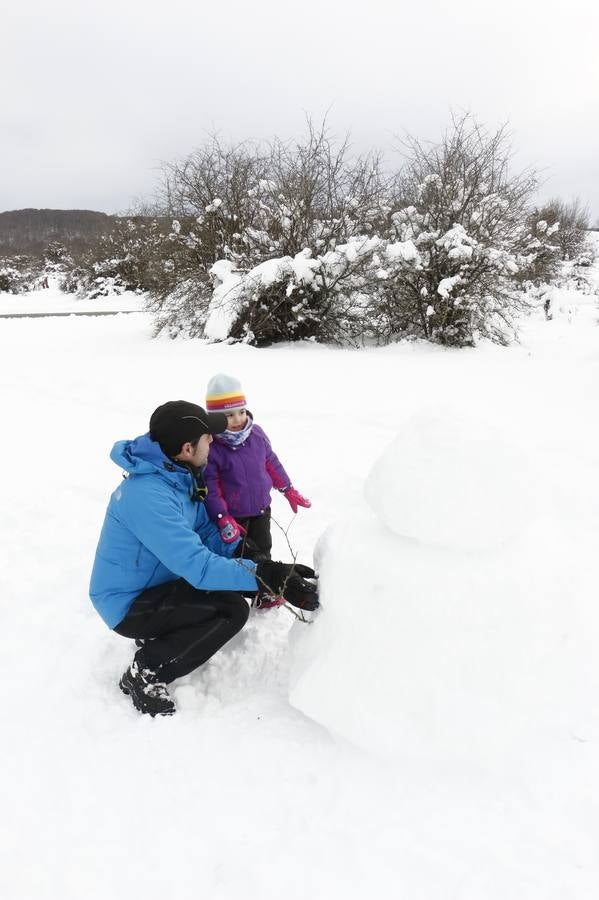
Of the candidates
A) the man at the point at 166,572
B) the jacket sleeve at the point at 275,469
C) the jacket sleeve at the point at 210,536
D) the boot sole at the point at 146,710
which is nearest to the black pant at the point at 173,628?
the man at the point at 166,572

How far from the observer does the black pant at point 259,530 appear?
3.15 metres

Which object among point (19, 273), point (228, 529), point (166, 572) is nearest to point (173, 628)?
point (166, 572)

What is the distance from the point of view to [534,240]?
9.86m

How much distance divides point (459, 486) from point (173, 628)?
4.52 feet

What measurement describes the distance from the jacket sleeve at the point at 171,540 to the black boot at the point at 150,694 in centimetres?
50

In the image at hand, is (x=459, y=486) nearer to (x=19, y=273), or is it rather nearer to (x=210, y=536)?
(x=210, y=536)

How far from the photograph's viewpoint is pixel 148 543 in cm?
218

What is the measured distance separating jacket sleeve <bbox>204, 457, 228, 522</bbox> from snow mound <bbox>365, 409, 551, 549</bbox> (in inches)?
42.3

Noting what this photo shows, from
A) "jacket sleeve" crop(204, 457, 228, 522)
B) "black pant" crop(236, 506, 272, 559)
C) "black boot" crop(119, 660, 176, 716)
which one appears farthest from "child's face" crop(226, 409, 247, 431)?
"black boot" crop(119, 660, 176, 716)

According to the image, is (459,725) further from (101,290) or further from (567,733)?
(101,290)

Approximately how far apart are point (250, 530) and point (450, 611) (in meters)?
1.48

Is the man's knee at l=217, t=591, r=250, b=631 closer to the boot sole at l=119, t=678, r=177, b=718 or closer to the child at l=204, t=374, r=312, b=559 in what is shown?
the child at l=204, t=374, r=312, b=559

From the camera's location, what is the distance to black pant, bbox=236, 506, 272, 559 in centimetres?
315

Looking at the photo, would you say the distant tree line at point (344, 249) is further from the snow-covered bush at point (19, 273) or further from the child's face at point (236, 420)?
the snow-covered bush at point (19, 273)
